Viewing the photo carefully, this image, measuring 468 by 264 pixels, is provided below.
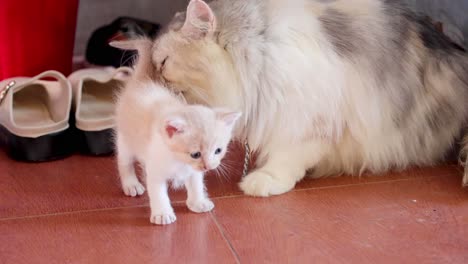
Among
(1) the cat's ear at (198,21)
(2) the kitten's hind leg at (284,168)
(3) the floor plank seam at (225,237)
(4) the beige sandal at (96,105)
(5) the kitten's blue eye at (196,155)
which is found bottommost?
(4) the beige sandal at (96,105)

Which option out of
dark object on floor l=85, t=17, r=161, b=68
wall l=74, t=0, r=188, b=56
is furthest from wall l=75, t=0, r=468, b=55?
dark object on floor l=85, t=17, r=161, b=68

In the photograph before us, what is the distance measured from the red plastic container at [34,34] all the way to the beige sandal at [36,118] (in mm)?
175

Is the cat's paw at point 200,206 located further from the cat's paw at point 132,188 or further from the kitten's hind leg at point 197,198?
the cat's paw at point 132,188

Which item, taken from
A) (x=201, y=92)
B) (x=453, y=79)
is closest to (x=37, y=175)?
(x=201, y=92)

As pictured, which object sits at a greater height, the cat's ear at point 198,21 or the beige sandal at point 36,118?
the cat's ear at point 198,21

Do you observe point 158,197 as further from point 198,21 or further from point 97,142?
point 97,142

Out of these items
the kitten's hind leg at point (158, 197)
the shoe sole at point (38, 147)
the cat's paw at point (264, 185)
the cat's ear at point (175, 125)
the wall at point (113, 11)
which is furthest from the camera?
the wall at point (113, 11)

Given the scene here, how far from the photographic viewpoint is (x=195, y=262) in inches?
56.5

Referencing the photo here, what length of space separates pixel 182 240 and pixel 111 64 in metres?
1.56

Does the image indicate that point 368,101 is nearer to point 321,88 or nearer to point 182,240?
point 321,88

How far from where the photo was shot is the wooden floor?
1469 millimetres

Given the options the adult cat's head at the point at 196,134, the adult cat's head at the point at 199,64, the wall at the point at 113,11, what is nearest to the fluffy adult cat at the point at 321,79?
the adult cat's head at the point at 199,64

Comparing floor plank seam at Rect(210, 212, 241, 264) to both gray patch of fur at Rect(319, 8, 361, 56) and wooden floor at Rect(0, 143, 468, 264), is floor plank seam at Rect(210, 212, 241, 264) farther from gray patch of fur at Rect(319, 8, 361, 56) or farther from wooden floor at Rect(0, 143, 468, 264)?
gray patch of fur at Rect(319, 8, 361, 56)

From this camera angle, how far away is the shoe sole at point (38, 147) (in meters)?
2.02
